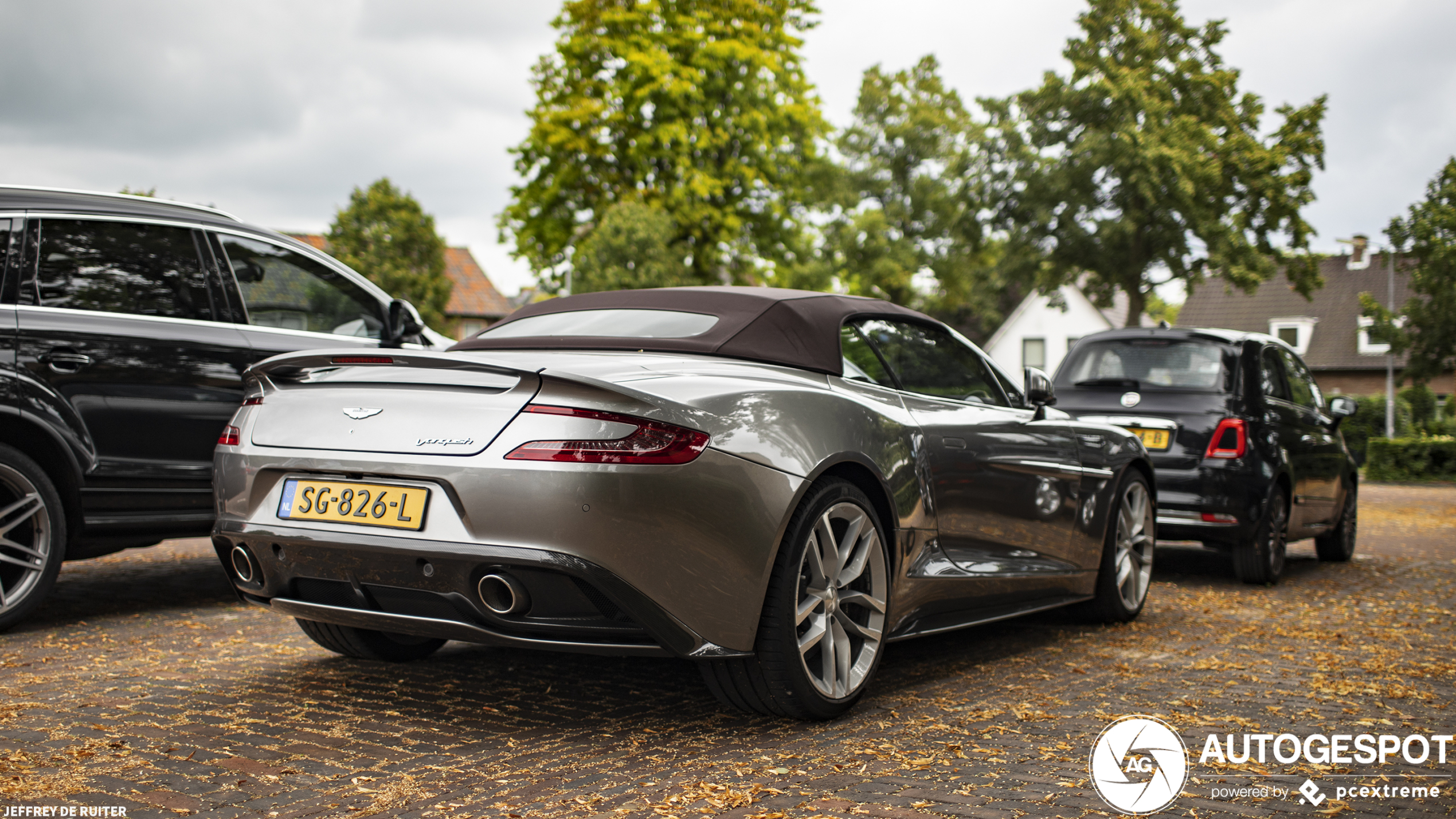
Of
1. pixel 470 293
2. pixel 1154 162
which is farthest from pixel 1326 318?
pixel 470 293

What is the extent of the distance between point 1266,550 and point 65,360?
7.06m

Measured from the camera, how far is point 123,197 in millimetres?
5941

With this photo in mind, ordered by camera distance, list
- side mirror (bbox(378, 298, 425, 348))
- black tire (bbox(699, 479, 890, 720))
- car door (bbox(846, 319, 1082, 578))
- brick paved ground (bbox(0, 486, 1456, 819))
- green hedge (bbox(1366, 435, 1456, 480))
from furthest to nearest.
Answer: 1. green hedge (bbox(1366, 435, 1456, 480))
2. side mirror (bbox(378, 298, 425, 348))
3. car door (bbox(846, 319, 1082, 578))
4. black tire (bbox(699, 479, 890, 720))
5. brick paved ground (bbox(0, 486, 1456, 819))

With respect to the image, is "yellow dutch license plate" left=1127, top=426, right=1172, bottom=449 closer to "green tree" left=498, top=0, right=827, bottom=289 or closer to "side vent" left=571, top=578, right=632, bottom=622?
"side vent" left=571, top=578, right=632, bottom=622

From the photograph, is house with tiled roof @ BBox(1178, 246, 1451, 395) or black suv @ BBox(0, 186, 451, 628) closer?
black suv @ BBox(0, 186, 451, 628)

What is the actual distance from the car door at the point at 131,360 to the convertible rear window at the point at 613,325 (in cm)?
184

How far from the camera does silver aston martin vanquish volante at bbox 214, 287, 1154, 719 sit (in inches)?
131

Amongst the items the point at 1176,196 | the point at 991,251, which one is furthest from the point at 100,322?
the point at 991,251

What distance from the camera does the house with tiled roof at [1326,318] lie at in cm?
4947

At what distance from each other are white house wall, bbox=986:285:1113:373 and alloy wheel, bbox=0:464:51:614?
4730 centimetres

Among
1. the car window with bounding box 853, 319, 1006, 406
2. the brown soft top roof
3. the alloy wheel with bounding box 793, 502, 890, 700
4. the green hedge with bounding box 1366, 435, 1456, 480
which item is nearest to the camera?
the alloy wheel with bounding box 793, 502, 890, 700

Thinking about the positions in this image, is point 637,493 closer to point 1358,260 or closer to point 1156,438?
point 1156,438

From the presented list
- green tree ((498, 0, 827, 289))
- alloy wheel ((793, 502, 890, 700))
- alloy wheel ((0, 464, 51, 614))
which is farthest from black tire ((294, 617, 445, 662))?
green tree ((498, 0, 827, 289))

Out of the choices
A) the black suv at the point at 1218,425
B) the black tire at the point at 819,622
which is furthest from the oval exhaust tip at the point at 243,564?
the black suv at the point at 1218,425
